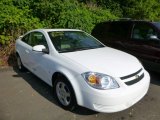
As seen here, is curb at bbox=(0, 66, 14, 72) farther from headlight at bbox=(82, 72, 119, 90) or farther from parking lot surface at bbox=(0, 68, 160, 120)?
headlight at bbox=(82, 72, 119, 90)

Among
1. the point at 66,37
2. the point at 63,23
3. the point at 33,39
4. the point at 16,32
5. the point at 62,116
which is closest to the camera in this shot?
the point at 62,116

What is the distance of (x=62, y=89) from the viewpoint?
186 inches

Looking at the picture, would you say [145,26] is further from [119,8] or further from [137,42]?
[119,8]

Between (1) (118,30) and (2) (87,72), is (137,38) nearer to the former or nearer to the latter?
(1) (118,30)

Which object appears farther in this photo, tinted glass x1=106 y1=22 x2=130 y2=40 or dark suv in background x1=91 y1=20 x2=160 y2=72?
tinted glass x1=106 y1=22 x2=130 y2=40

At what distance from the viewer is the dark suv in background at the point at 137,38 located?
20.9 feet

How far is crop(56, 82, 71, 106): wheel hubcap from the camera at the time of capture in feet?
15.1

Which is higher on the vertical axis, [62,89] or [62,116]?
[62,89]

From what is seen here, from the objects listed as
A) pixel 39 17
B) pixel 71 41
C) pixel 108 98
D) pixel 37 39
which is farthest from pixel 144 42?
pixel 39 17

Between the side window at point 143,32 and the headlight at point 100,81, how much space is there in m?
2.89

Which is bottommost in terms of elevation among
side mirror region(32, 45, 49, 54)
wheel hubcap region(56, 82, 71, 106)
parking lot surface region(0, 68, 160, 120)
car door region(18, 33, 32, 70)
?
parking lot surface region(0, 68, 160, 120)

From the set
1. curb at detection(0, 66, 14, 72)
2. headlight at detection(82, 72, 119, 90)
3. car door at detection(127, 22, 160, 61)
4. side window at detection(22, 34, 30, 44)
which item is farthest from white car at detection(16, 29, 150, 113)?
curb at detection(0, 66, 14, 72)

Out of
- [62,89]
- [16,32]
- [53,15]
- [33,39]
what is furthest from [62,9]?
[62,89]

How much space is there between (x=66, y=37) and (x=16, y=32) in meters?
3.73
